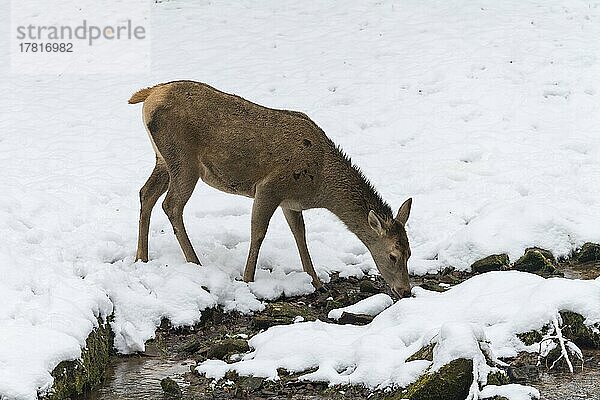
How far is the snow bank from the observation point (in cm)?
720

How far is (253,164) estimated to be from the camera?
36.4ft

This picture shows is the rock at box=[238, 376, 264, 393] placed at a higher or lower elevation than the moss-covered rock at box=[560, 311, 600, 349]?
lower

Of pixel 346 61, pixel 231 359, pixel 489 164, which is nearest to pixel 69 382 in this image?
pixel 231 359

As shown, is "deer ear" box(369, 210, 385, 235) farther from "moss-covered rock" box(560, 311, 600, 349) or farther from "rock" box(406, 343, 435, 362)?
"rock" box(406, 343, 435, 362)

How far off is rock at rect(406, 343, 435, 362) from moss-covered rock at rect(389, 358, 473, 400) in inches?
10.2

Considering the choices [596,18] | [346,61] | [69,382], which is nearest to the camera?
[69,382]

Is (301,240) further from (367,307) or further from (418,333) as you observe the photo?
(418,333)

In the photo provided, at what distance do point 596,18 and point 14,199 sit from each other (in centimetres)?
1356

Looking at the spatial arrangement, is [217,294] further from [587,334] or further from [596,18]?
[596,18]

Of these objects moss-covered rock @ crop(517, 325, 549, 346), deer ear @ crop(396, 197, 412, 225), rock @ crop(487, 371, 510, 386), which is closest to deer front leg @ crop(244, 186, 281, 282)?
deer ear @ crop(396, 197, 412, 225)

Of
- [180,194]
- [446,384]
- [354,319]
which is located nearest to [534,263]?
[354,319]

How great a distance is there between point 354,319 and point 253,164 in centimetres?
266

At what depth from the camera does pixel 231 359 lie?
8297mm

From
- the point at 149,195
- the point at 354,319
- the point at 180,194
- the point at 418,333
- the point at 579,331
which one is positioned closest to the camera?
the point at 418,333
